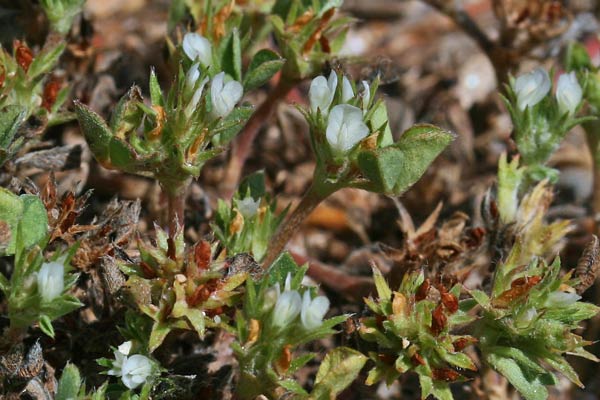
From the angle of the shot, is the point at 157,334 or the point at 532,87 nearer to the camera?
the point at 157,334

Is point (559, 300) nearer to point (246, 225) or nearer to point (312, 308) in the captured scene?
point (312, 308)

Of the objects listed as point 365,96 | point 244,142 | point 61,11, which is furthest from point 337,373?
point 61,11

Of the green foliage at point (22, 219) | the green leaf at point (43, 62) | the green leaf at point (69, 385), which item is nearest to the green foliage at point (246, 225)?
the green foliage at point (22, 219)

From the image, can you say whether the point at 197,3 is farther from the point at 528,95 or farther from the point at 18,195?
the point at 528,95

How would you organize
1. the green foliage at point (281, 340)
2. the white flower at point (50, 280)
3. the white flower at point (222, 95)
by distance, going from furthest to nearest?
the white flower at point (222, 95), the green foliage at point (281, 340), the white flower at point (50, 280)

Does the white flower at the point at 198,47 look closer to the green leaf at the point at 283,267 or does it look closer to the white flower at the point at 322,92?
the white flower at the point at 322,92

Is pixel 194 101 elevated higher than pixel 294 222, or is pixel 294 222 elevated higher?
pixel 194 101

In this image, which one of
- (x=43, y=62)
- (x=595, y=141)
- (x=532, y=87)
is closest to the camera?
(x=43, y=62)
